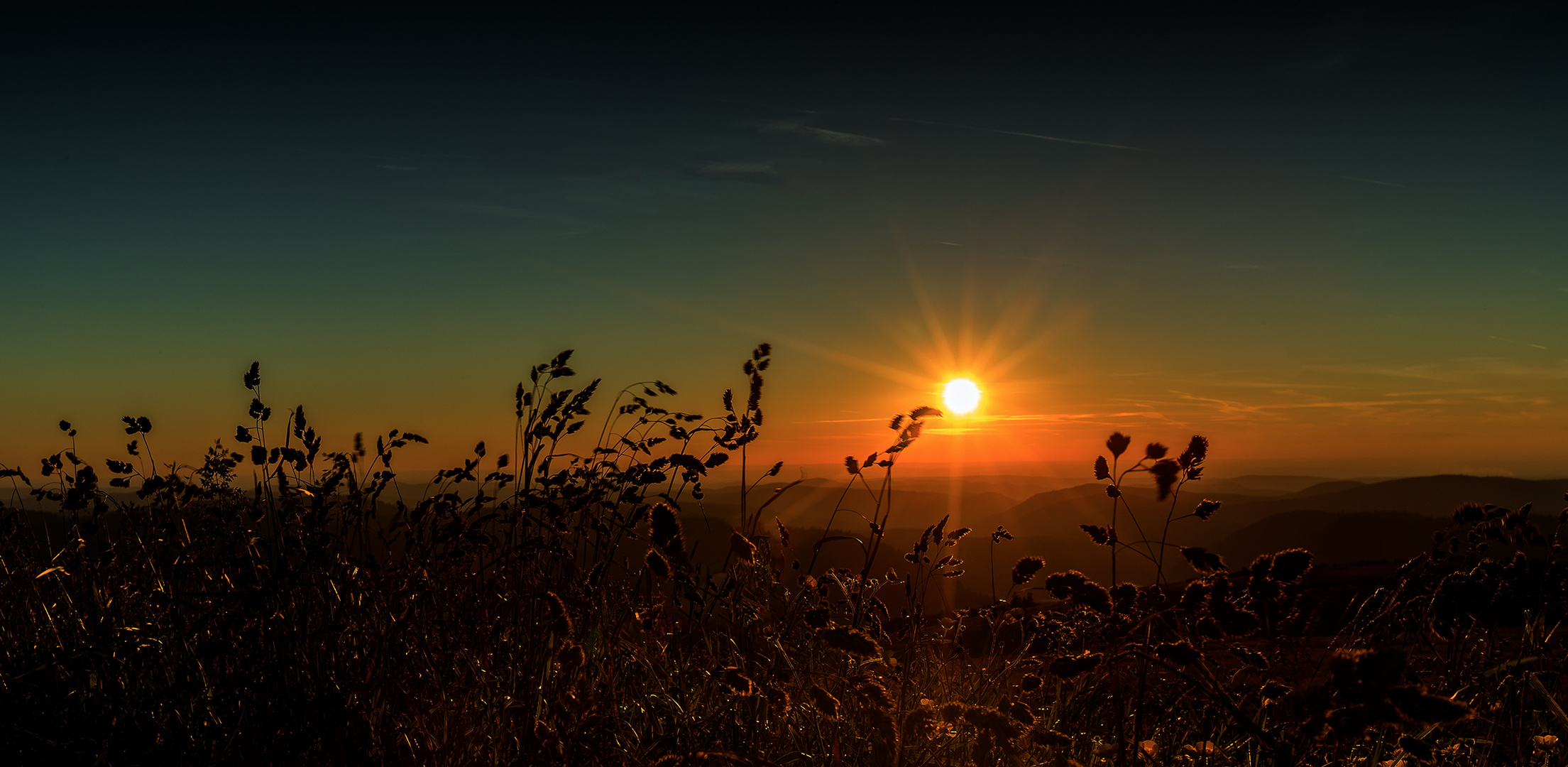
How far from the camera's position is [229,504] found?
3607 millimetres

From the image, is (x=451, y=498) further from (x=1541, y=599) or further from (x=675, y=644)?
(x=1541, y=599)

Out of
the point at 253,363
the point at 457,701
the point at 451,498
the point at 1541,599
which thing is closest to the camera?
the point at 457,701

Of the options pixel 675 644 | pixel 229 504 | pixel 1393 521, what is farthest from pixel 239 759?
pixel 1393 521

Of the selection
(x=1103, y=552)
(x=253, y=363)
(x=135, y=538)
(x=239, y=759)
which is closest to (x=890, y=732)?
(x=1103, y=552)

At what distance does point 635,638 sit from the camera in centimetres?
332

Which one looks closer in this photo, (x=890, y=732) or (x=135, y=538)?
(x=890, y=732)

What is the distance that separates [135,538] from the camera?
11.9 feet

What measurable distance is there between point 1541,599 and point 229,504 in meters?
4.80

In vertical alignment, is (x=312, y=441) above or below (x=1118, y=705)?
above

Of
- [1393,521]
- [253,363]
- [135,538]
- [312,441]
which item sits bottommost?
[1393,521]

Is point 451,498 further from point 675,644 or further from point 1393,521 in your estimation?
point 1393,521

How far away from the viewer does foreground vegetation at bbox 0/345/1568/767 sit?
6.34ft

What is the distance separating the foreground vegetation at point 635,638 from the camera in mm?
1933

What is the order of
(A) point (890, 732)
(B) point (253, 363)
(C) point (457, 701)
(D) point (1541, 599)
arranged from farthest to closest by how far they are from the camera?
1. (B) point (253, 363)
2. (D) point (1541, 599)
3. (C) point (457, 701)
4. (A) point (890, 732)
